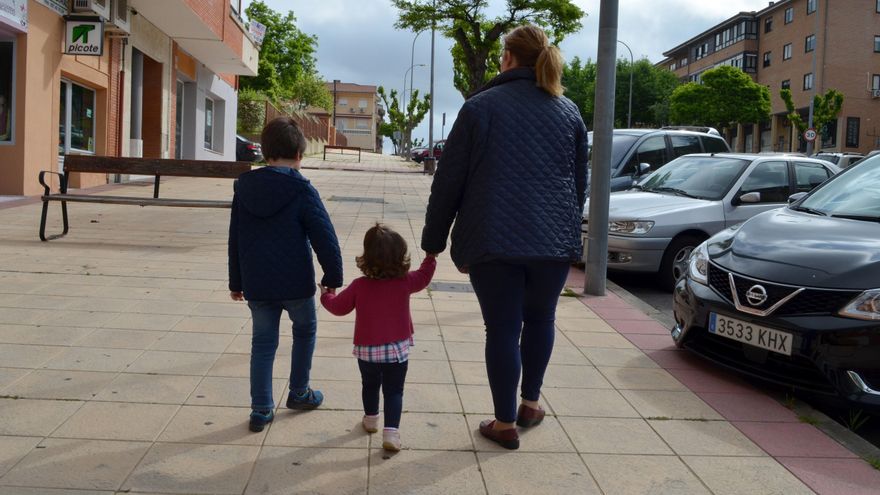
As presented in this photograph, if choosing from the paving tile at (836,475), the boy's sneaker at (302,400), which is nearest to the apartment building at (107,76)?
the boy's sneaker at (302,400)

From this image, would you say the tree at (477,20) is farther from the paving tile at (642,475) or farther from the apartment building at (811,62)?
the apartment building at (811,62)

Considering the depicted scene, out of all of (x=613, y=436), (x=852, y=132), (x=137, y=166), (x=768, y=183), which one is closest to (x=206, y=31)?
(x=137, y=166)

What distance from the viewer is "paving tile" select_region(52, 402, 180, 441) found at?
3736mm

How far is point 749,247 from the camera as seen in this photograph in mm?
5316

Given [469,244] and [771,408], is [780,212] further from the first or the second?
[469,244]

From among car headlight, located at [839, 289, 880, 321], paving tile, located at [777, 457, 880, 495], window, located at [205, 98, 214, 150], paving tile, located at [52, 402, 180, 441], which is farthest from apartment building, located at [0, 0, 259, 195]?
paving tile, located at [777, 457, 880, 495]

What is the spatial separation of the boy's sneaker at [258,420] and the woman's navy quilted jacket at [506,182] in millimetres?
1111

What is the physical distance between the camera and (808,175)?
9992 mm

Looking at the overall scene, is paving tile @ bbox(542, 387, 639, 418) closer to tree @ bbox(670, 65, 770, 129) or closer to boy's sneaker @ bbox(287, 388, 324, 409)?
boy's sneaker @ bbox(287, 388, 324, 409)

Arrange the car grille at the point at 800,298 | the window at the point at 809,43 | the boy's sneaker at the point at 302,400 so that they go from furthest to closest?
Result: the window at the point at 809,43
the car grille at the point at 800,298
the boy's sneaker at the point at 302,400

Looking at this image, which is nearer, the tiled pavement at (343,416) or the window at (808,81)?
the tiled pavement at (343,416)

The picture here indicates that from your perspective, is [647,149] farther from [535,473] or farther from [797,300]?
[535,473]

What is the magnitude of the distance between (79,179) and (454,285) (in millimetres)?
11061

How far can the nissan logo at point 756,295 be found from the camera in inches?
189
